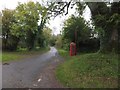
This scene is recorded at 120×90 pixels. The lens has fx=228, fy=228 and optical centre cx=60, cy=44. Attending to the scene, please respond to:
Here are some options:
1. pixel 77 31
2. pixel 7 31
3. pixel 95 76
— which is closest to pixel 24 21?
pixel 7 31

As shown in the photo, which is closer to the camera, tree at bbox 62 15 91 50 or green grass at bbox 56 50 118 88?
green grass at bbox 56 50 118 88

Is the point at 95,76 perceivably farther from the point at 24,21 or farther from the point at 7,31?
the point at 7,31

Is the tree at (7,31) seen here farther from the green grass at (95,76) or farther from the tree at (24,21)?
the green grass at (95,76)

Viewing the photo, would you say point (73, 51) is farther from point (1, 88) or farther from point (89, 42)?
point (1, 88)

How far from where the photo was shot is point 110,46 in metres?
19.2

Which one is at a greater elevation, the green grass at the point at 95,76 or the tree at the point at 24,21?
the tree at the point at 24,21

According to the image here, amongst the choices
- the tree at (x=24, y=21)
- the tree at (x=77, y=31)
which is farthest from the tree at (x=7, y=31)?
the tree at (x=77, y=31)

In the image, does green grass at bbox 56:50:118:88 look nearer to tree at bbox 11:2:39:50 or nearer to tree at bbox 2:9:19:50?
tree at bbox 11:2:39:50

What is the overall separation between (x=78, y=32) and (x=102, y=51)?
17452 millimetres

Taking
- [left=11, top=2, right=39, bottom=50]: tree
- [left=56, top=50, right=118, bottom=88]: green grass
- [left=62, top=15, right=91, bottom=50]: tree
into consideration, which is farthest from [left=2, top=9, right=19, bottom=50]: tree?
[left=56, top=50, right=118, bottom=88]: green grass

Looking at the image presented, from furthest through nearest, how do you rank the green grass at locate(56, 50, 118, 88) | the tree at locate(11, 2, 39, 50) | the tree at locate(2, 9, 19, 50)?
the tree at locate(2, 9, 19, 50) < the tree at locate(11, 2, 39, 50) < the green grass at locate(56, 50, 118, 88)

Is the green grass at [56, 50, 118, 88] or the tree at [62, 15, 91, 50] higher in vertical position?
the tree at [62, 15, 91, 50]

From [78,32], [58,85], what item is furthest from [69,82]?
[78,32]

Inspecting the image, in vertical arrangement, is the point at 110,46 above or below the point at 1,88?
above
